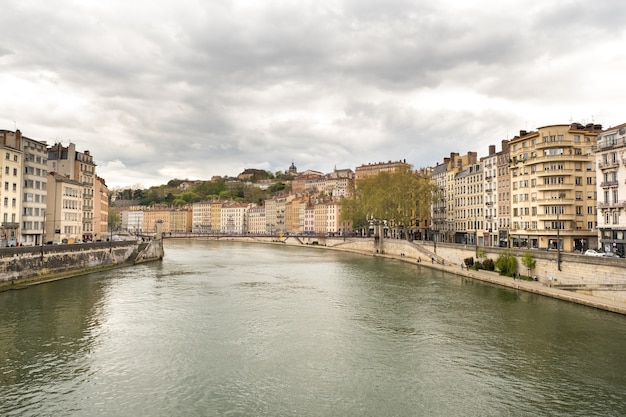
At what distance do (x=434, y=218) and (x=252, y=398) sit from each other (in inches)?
3187

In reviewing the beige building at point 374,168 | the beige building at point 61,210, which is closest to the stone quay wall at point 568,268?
the beige building at point 61,210

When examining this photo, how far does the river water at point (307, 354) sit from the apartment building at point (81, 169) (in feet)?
99.2

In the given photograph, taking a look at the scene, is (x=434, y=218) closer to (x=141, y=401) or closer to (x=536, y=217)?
(x=536, y=217)

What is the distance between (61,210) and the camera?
192 feet

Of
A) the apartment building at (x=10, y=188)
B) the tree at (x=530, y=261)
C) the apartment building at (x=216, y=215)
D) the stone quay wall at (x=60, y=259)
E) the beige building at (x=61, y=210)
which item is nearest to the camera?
the stone quay wall at (x=60, y=259)

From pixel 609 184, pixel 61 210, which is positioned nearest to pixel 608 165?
pixel 609 184

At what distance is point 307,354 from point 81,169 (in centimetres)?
5548

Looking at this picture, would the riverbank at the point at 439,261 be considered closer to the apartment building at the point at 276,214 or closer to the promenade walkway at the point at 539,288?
the promenade walkway at the point at 539,288

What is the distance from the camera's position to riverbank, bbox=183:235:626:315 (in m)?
31.2

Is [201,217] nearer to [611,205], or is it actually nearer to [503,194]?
[503,194]

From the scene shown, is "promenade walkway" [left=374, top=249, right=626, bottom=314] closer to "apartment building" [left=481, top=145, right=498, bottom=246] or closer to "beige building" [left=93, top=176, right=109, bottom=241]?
"apartment building" [left=481, top=145, right=498, bottom=246]

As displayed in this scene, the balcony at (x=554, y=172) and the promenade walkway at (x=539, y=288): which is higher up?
the balcony at (x=554, y=172)

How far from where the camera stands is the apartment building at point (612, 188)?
1636 inches

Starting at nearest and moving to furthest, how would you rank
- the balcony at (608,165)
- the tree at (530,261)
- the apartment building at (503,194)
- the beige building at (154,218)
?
the tree at (530,261) < the balcony at (608,165) < the apartment building at (503,194) < the beige building at (154,218)
